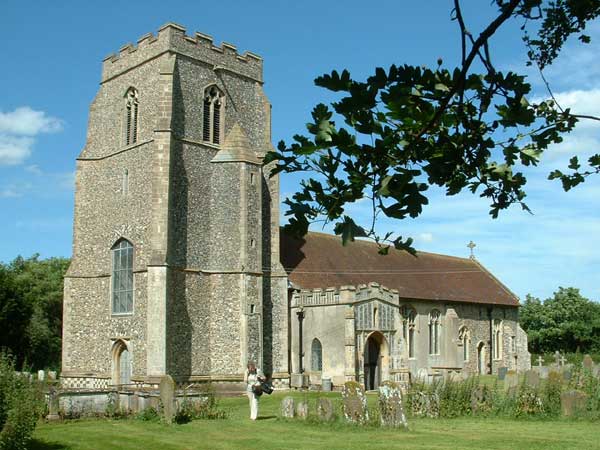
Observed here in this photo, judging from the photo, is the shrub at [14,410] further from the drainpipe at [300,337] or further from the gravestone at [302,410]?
the drainpipe at [300,337]

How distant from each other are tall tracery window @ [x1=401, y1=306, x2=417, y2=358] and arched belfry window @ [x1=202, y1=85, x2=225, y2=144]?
1237 cm

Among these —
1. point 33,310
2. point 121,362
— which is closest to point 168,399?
point 121,362

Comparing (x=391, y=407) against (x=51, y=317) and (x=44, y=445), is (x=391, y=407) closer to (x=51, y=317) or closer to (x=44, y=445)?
(x=44, y=445)

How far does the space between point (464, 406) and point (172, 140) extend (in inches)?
612

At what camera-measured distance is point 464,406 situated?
1808cm

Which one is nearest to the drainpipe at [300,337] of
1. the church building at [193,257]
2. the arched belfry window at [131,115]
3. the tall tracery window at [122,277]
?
the church building at [193,257]

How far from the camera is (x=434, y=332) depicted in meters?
36.9

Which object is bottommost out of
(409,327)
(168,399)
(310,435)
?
(310,435)

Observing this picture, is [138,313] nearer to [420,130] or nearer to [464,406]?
[464,406]

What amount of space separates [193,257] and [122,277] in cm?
322

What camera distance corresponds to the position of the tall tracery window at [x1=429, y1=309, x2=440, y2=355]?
36688 millimetres

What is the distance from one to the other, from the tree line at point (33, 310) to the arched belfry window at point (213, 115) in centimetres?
1256

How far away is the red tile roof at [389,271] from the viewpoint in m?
33.4

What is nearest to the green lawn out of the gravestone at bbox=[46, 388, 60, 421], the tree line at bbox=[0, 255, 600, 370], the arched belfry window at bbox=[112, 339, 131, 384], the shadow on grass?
the shadow on grass
